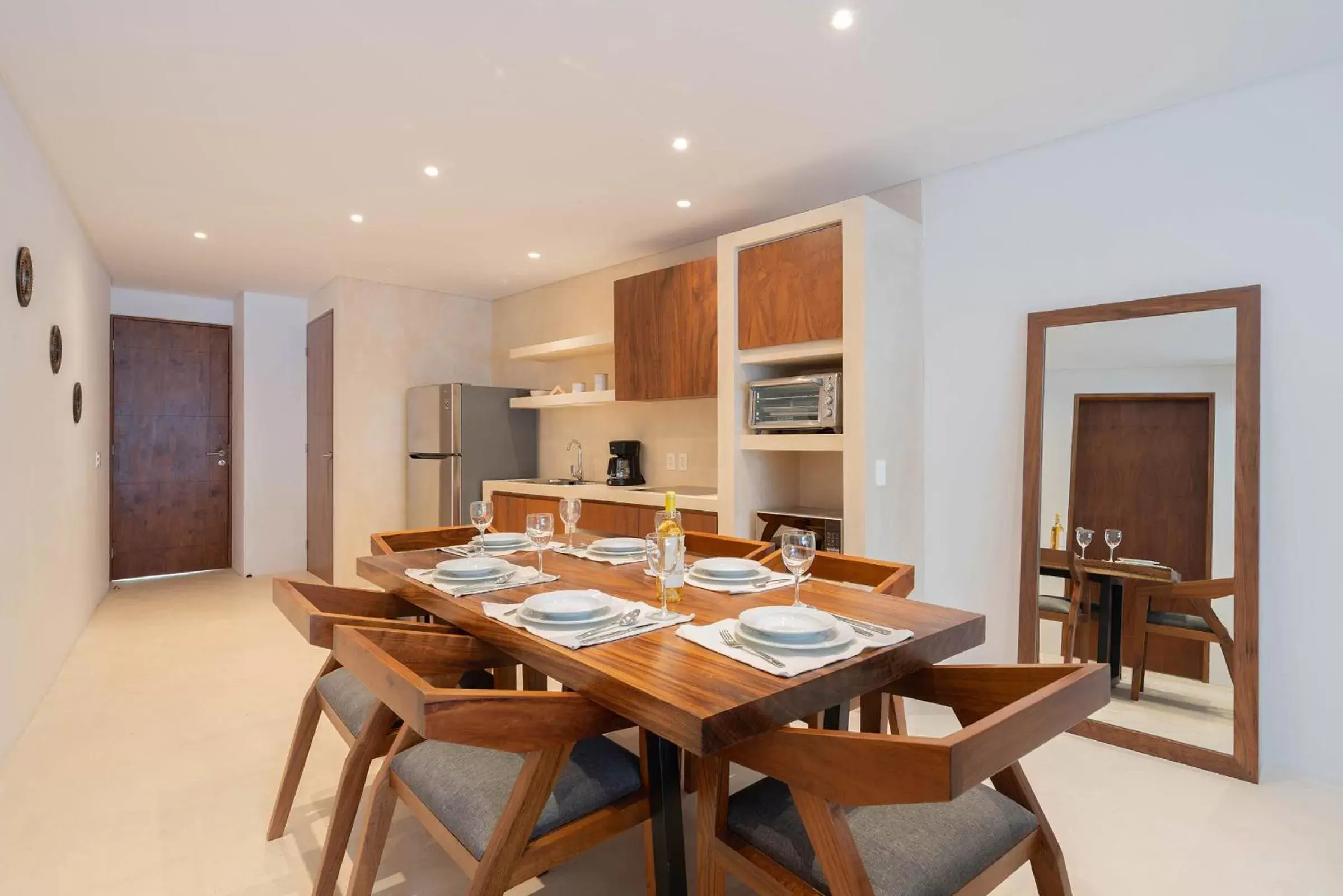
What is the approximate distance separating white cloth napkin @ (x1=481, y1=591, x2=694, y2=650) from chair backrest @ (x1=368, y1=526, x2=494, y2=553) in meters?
1.15

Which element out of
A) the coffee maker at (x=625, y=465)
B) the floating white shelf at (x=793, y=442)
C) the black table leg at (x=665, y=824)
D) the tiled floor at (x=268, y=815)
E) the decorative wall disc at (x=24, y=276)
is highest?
the decorative wall disc at (x=24, y=276)

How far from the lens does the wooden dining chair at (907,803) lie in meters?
0.98

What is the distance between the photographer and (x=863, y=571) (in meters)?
2.28

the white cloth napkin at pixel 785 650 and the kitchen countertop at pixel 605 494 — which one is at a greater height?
the kitchen countertop at pixel 605 494

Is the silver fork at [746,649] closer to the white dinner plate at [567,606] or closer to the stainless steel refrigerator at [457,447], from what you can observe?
the white dinner plate at [567,606]

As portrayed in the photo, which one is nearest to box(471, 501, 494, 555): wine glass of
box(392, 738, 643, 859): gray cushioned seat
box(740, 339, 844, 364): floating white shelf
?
box(392, 738, 643, 859): gray cushioned seat

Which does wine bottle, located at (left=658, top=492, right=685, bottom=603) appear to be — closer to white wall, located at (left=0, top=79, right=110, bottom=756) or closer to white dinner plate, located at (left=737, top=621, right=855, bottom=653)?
white dinner plate, located at (left=737, top=621, right=855, bottom=653)

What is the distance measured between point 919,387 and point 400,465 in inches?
165

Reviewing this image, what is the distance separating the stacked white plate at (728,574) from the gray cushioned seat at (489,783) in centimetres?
56

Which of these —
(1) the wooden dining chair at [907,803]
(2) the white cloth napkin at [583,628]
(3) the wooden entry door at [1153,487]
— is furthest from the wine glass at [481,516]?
(3) the wooden entry door at [1153,487]

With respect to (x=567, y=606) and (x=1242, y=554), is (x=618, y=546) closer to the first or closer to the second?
(x=567, y=606)

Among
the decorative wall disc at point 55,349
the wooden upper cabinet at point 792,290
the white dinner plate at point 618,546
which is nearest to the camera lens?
the white dinner plate at point 618,546

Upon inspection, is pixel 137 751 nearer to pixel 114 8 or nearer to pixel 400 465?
pixel 114 8

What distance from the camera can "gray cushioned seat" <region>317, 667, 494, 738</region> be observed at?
1800 mm
